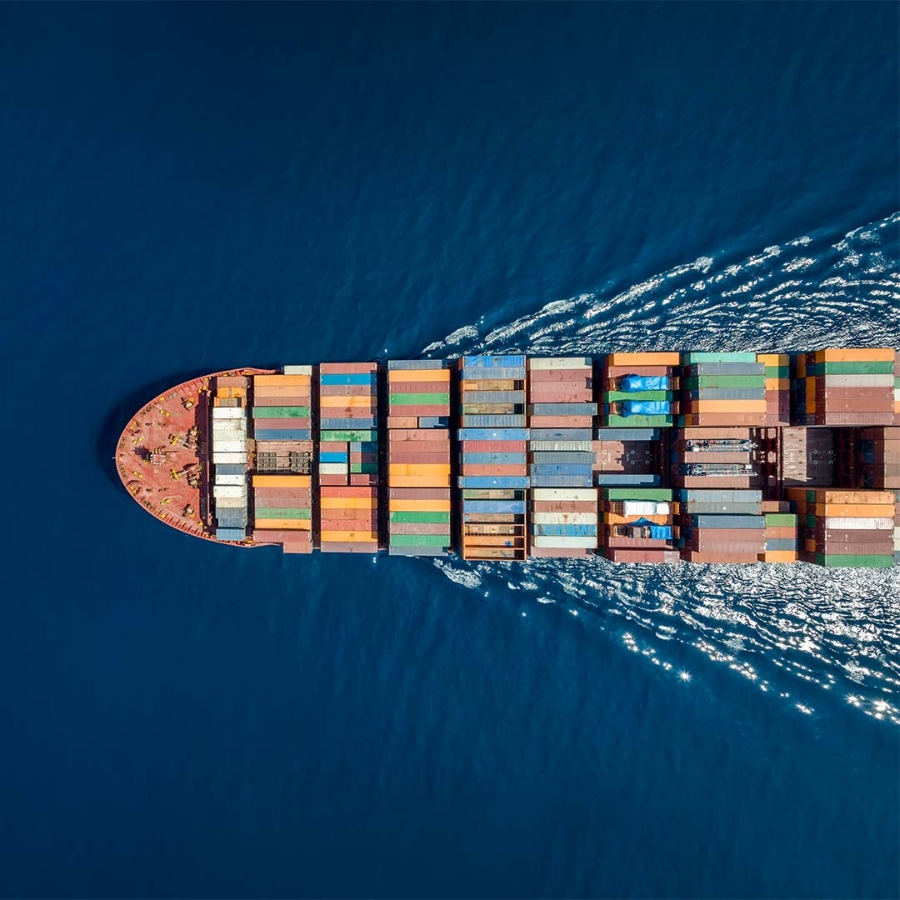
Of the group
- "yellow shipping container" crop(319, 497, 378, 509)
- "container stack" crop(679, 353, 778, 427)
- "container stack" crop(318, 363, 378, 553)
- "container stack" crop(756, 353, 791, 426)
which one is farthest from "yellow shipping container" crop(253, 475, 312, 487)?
"container stack" crop(756, 353, 791, 426)

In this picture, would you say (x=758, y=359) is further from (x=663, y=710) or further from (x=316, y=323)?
(x=316, y=323)

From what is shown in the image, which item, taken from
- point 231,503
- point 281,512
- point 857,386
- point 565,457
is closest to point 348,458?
point 281,512

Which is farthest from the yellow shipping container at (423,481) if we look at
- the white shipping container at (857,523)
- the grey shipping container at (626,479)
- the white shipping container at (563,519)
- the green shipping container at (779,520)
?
the white shipping container at (857,523)

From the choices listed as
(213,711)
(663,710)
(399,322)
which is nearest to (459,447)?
(399,322)

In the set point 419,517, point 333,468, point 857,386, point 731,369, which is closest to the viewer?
point 857,386

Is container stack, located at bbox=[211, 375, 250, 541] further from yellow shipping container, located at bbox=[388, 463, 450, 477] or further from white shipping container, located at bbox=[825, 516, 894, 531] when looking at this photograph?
white shipping container, located at bbox=[825, 516, 894, 531]

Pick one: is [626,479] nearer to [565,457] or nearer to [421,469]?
[565,457]
